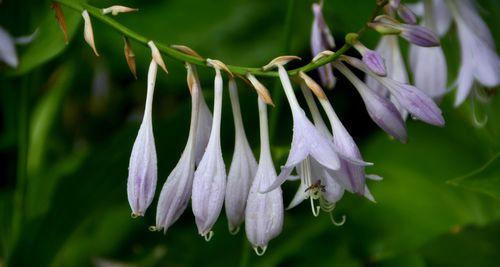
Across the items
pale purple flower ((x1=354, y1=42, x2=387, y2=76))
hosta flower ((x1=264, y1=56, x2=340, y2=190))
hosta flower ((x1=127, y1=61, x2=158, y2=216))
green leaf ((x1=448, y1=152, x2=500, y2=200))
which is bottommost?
green leaf ((x1=448, y1=152, x2=500, y2=200))

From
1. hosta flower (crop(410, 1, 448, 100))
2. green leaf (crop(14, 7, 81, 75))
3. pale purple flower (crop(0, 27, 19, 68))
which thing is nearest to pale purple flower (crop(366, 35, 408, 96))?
hosta flower (crop(410, 1, 448, 100))

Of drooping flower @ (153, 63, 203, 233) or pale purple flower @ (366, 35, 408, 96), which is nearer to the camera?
drooping flower @ (153, 63, 203, 233)

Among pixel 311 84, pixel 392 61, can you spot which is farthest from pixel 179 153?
pixel 311 84

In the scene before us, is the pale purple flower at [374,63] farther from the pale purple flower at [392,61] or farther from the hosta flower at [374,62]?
the pale purple flower at [392,61]

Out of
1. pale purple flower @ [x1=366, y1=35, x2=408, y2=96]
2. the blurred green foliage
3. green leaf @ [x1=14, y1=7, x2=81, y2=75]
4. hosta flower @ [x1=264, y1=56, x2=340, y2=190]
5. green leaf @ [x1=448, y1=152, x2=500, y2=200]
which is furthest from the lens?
the blurred green foliage

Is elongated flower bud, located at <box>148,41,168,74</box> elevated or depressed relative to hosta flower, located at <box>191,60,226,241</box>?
→ elevated

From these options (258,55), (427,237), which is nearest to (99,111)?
(258,55)

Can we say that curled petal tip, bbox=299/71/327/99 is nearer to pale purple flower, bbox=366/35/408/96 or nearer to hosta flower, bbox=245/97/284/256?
hosta flower, bbox=245/97/284/256

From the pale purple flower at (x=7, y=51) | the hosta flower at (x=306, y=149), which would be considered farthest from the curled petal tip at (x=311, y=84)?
the pale purple flower at (x=7, y=51)

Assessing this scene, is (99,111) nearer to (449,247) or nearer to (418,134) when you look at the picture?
(418,134)
